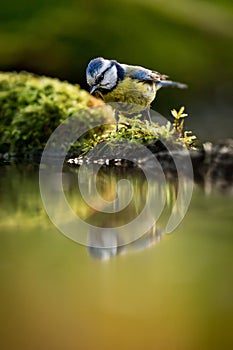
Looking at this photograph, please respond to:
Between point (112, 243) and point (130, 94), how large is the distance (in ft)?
1.56

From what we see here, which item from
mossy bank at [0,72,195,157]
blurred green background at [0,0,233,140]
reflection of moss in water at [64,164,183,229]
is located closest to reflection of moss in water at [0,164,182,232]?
reflection of moss in water at [64,164,183,229]

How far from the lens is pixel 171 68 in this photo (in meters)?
2.31

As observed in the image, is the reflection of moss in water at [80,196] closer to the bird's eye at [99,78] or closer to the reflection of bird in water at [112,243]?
the reflection of bird in water at [112,243]

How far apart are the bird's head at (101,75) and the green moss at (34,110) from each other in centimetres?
24

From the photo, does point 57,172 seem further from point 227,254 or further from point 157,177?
point 227,254

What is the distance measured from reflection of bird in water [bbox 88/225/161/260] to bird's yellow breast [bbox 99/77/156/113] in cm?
40

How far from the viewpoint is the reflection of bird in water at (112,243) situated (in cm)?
98

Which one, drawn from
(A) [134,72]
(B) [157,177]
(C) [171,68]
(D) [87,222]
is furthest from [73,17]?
(D) [87,222]

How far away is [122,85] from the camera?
4.57 ft

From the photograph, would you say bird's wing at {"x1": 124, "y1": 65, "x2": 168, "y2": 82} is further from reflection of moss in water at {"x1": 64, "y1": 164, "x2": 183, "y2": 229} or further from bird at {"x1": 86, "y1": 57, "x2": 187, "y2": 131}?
reflection of moss in water at {"x1": 64, "y1": 164, "x2": 183, "y2": 229}

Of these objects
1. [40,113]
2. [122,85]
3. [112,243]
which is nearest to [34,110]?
[40,113]

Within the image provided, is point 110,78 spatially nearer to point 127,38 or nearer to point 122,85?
point 122,85

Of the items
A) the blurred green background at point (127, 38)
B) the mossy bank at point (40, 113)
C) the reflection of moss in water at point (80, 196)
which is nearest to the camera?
the reflection of moss in water at point (80, 196)

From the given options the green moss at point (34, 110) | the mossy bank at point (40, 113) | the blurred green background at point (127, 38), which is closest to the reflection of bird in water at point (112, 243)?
the mossy bank at point (40, 113)
